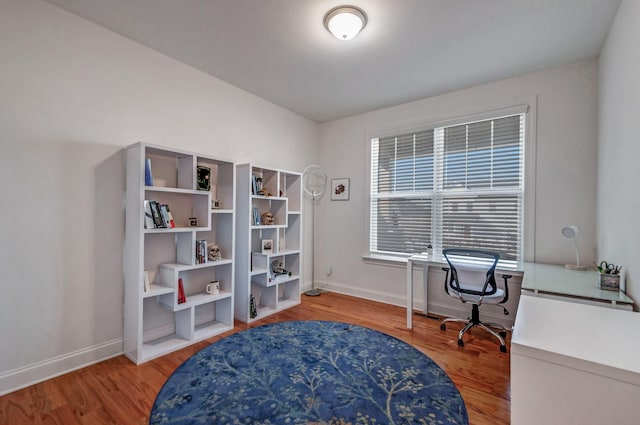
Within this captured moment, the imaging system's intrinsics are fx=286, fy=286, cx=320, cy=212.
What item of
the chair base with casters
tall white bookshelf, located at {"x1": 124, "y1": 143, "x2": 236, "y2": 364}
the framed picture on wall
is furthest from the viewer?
the framed picture on wall

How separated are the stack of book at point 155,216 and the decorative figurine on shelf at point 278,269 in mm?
1519

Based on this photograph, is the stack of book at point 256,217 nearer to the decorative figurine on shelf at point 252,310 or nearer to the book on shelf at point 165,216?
the decorative figurine on shelf at point 252,310

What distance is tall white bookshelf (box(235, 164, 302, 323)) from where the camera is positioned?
3199 millimetres

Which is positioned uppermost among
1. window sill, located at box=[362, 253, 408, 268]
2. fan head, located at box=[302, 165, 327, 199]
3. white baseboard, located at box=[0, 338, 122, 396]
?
fan head, located at box=[302, 165, 327, 199]

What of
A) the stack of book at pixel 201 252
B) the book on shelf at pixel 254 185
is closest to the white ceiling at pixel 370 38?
the book on shelf at pixel 254 185

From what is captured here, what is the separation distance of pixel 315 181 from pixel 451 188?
2.03 meters

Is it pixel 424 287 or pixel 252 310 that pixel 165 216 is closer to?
pixel 252 310

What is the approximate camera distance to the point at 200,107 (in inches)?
120

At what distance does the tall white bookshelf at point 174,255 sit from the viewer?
234cm

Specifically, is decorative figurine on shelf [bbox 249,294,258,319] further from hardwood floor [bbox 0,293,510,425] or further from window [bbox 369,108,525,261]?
window [bbox 369,108,525,261]

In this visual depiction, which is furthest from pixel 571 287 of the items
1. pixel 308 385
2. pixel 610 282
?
pixel 308 385

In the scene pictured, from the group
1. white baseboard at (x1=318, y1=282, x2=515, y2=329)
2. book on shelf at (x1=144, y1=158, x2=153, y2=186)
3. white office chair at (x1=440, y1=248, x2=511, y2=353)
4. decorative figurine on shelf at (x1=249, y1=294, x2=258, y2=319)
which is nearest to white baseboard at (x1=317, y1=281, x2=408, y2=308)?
white baseboard at (x1=318, y1=282, x2=515, y2=329)

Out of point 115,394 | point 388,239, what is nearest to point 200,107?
point 115,394

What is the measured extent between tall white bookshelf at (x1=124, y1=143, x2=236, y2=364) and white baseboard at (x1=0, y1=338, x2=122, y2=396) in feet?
0.43
